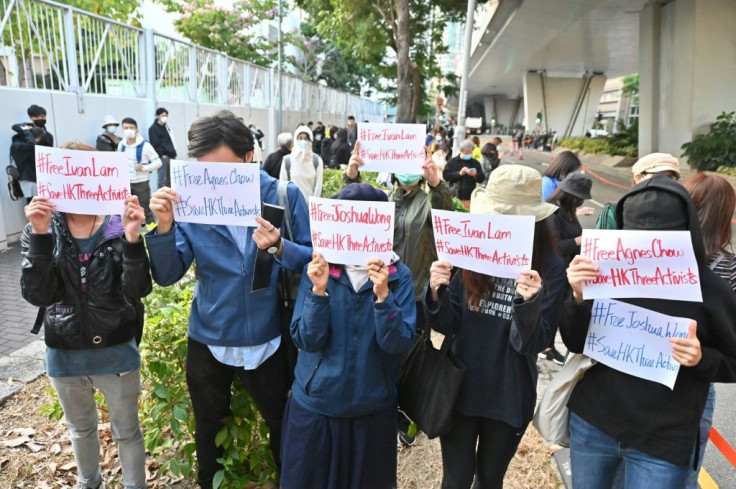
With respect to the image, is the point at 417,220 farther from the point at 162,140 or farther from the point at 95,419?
the point at 162,140

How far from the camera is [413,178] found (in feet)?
13.1

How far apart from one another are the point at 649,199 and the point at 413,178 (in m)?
2.18

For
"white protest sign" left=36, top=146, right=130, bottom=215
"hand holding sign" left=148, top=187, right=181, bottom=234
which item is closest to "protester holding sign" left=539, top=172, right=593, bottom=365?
"hand holding sign" left=148, top=187, right=181, bottom=234

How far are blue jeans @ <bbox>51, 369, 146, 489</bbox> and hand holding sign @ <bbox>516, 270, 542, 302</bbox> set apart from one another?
1.90 meters

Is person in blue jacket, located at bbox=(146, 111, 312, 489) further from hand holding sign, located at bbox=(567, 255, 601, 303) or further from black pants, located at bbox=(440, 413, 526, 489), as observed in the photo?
hand holding sign, located at bbox=(567, 255, 601, 303)

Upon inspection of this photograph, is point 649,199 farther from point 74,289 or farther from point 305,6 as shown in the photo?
point 305,6

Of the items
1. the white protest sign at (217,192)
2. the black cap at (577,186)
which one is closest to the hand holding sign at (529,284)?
the white protest sign at (217,192)

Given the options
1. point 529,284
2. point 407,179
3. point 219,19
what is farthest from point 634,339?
point 219,19

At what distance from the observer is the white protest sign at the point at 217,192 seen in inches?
92.8

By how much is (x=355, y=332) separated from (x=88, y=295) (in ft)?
4.13

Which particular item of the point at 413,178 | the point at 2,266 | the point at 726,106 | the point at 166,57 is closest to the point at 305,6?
the point at 166,57

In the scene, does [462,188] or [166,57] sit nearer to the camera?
[462,188]

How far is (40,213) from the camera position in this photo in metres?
2.33

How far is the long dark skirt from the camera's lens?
2.28 meters
